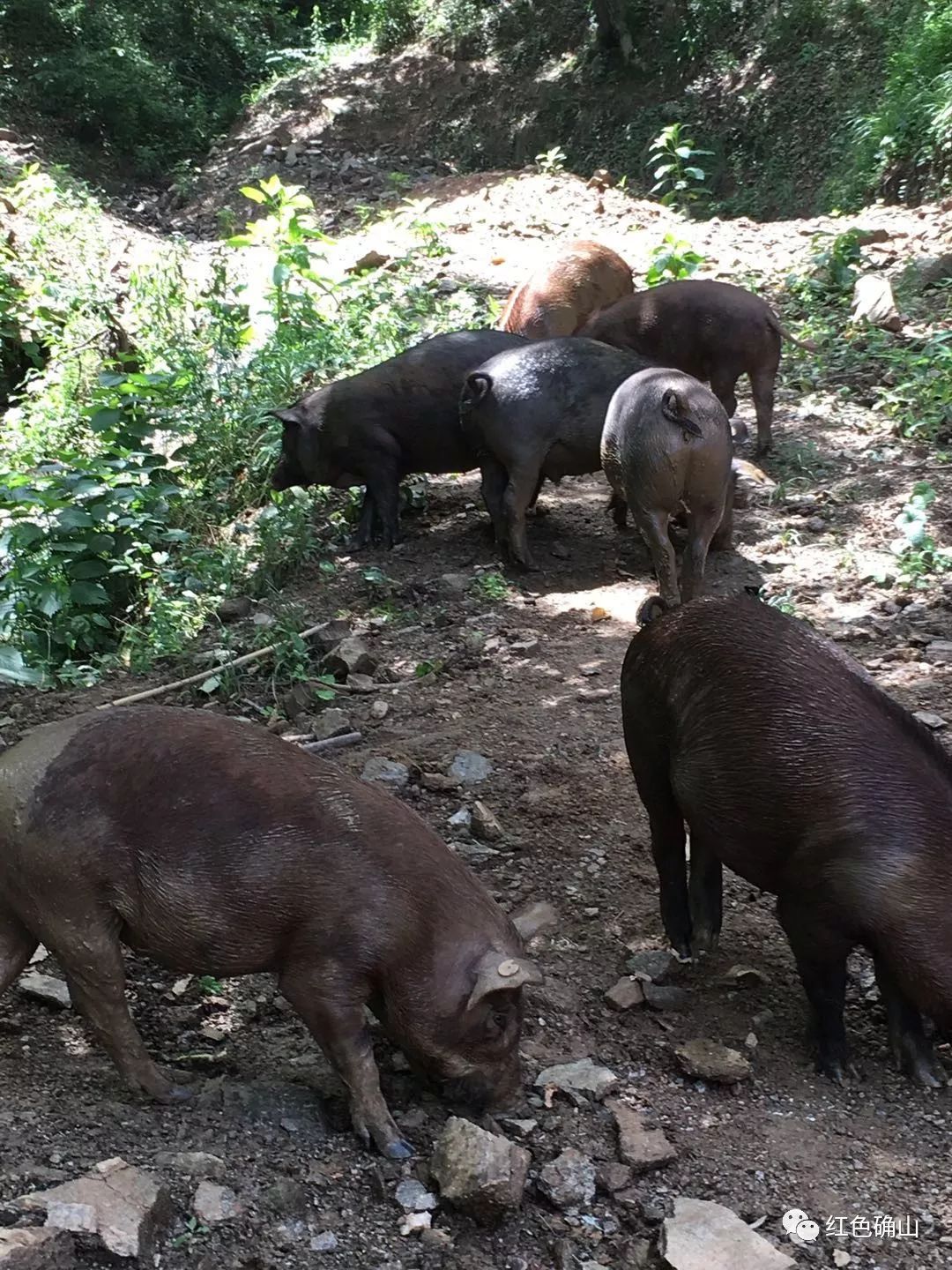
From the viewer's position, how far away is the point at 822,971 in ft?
12.0

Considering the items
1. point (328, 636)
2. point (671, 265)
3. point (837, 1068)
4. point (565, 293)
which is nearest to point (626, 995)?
point (837, 1068)

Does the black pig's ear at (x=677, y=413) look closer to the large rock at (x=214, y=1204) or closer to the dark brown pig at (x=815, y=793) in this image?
the dark brown pig at (x=815, y=793)

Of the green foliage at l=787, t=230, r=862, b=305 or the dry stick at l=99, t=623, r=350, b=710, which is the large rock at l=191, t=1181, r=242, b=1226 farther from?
the green foliage at l=787, t=230, r=862, b=305

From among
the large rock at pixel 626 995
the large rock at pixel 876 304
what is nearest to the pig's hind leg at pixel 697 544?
the large rock at pixel 626 995

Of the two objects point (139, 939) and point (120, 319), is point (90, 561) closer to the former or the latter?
point (139, 939)

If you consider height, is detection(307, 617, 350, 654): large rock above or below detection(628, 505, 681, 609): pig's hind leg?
below

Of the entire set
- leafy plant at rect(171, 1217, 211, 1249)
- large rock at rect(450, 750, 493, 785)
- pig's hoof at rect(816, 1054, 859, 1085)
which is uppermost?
leafy plant at rect(171, 1217, 211, 1249)

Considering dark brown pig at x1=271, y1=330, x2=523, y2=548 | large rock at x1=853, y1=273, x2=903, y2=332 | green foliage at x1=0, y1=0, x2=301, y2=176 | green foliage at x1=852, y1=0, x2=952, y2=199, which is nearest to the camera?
dark brown pig at x1=271, y1=330, x2=523, y2=548

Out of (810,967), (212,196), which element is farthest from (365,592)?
(212,196)

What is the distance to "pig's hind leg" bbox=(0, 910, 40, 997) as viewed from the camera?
3.58 metres

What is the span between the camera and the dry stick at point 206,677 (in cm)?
605

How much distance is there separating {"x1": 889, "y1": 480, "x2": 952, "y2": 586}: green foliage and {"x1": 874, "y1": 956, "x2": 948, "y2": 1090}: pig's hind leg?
11.9 feet

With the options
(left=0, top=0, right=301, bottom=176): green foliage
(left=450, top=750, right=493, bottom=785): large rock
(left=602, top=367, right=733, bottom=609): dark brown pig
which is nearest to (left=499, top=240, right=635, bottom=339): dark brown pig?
(left=602, top=367, right=733, bottom=609): dark brown pig

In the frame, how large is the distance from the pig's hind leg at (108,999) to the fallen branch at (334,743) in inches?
83.5
